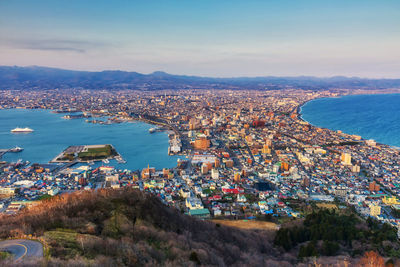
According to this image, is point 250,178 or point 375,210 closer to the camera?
point 375,210

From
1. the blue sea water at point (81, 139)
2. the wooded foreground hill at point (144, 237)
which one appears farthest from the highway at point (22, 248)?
the blue sea water at point (81, 139)

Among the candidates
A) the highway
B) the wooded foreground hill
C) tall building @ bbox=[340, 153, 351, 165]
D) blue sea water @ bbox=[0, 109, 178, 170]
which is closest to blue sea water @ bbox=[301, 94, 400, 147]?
tall building @ bbox=[340, 153, 351, 165]

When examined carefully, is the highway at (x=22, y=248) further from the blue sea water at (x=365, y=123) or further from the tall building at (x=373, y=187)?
the blue sea water at (x=365, y=123)

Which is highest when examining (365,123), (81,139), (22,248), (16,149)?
(22,248)

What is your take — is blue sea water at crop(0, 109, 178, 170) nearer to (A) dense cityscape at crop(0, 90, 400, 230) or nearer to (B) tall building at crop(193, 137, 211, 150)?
(A) dense cityscape at crop(0, 90, 400, 230)

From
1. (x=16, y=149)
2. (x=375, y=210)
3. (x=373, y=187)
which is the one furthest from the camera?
(x=16, y=149)

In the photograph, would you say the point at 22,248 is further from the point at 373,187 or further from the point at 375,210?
the point at 373,187

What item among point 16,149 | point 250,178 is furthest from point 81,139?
point 250,178
